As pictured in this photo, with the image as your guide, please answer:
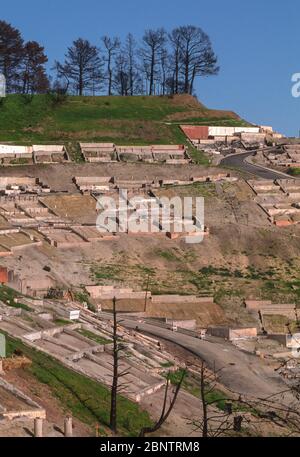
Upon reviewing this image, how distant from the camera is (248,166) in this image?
6688 cm

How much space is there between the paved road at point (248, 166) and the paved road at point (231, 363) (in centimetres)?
2863

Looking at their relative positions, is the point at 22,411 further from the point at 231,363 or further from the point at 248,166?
the point at 248,166

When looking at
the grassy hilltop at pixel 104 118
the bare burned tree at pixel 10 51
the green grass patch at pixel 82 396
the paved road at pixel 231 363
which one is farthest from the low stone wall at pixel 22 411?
the bare burned tree at pixel 10 51

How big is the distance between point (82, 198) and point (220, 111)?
99.8 ft

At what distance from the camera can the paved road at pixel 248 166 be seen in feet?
208

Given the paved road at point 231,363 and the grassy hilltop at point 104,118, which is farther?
the grassy hilltop at point 104,118

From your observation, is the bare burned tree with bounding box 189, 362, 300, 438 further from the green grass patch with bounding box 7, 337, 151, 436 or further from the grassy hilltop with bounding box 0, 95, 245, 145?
the grassy hilltop with bounding box 0, 95, 245, 145

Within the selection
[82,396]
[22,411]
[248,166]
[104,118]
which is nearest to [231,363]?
[82,396]

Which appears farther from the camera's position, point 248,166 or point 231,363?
point 248,166

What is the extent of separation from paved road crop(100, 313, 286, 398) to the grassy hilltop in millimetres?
33659

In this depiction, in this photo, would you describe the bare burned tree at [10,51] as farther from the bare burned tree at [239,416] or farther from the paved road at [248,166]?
the bare burned tree at [239,416]

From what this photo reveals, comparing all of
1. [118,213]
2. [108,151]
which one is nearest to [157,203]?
[118,213]

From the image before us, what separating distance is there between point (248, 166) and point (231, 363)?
36544mm
